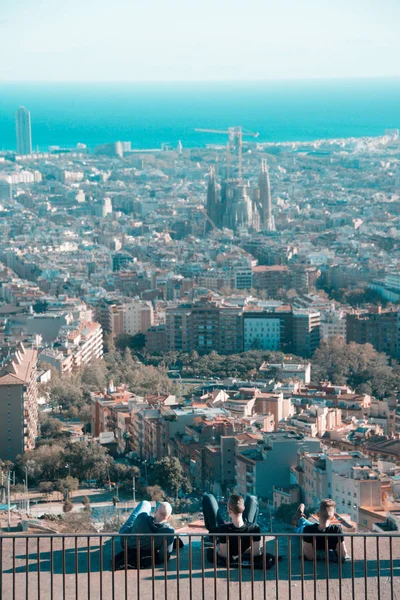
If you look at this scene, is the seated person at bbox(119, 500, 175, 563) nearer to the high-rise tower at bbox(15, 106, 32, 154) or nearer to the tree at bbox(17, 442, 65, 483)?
the tree at bbox(17, 442, 65, 483)

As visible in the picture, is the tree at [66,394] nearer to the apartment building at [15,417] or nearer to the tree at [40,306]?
the apartment building at [15,417]

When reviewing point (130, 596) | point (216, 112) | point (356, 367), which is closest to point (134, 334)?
point (356, 367)

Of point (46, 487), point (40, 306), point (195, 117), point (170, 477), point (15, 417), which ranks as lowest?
point (46, 487)

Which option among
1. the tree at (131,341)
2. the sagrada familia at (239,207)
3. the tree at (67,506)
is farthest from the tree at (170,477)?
the sagrada familia at (239,207)

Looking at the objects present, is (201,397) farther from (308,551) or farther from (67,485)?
(308,551)

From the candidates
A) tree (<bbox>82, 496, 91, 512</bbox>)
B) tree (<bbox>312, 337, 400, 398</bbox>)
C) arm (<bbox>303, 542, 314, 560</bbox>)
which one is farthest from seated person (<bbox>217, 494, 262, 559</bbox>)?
tree (<bbox>312, 337, 400, 398</bbox>)

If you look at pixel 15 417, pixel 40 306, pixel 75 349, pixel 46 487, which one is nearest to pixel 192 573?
pixel 46 487

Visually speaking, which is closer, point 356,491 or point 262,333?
point 356,491
